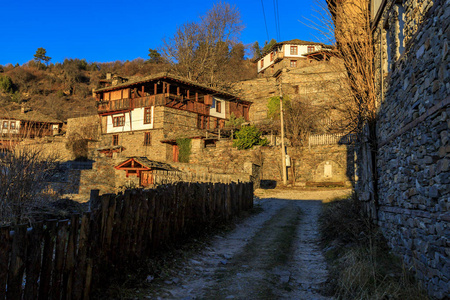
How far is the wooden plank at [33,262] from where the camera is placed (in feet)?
10.3

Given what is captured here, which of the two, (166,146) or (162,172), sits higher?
(166,146)

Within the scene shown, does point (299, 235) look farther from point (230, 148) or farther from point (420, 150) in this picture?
point (230, 148)

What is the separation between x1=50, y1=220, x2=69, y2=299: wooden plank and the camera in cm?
346

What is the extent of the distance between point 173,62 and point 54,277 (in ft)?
126

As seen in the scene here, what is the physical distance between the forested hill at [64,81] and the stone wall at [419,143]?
46.3m

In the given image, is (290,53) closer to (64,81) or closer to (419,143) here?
(64,81)

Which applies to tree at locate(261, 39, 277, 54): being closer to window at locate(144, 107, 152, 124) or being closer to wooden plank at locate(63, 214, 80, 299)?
window at locate(144, 107, 152, 124)

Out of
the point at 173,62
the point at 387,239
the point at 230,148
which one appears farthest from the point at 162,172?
the point at 173,62

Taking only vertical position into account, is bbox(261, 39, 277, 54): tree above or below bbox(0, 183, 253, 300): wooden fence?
above

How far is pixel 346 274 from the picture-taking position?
15.8 ft

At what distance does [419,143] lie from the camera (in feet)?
14.8

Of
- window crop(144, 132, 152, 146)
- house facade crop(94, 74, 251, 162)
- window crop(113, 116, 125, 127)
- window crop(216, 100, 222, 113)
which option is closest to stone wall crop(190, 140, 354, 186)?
house facade crop(94, 74, 251, 162)

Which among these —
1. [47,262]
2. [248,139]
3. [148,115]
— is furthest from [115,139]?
[47,262]

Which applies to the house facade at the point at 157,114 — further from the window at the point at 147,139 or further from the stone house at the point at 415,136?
the stone house at the point at 415,136
